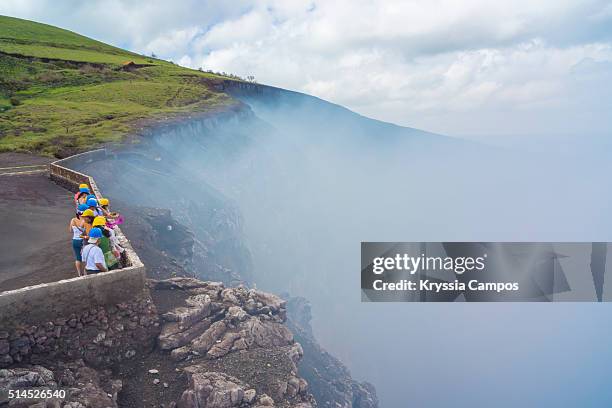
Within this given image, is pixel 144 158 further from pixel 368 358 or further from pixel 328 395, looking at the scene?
pixel 368 358

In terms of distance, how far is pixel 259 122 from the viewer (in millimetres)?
59750

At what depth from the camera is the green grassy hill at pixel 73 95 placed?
32.3 m

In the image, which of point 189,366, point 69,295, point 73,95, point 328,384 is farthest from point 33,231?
point 73,95

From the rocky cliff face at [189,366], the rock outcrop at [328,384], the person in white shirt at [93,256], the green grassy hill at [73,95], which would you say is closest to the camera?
the rocky cliff face at [189,366]

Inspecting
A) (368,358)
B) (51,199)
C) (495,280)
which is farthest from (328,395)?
(368,358)

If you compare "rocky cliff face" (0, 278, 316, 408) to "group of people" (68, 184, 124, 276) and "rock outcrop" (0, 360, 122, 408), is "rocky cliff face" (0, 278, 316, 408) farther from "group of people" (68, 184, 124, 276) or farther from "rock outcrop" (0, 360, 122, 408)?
"group of people" (68, 184, 124, 276)

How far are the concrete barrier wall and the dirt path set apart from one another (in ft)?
2.88

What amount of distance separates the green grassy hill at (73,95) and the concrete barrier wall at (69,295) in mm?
22926

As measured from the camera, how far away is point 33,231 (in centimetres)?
1375

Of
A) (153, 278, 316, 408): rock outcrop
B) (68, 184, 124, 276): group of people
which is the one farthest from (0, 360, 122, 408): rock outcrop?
(68, 184, 124, 276): group of people

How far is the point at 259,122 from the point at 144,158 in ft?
97.3

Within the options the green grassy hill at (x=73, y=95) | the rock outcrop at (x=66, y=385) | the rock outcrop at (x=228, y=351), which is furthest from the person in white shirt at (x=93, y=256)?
the green grassy hill at (x=73, y=95)

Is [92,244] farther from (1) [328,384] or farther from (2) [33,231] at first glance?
(1) [328,384]

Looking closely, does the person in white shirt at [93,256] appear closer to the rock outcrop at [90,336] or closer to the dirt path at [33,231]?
the rock outcrop at [90,336]
